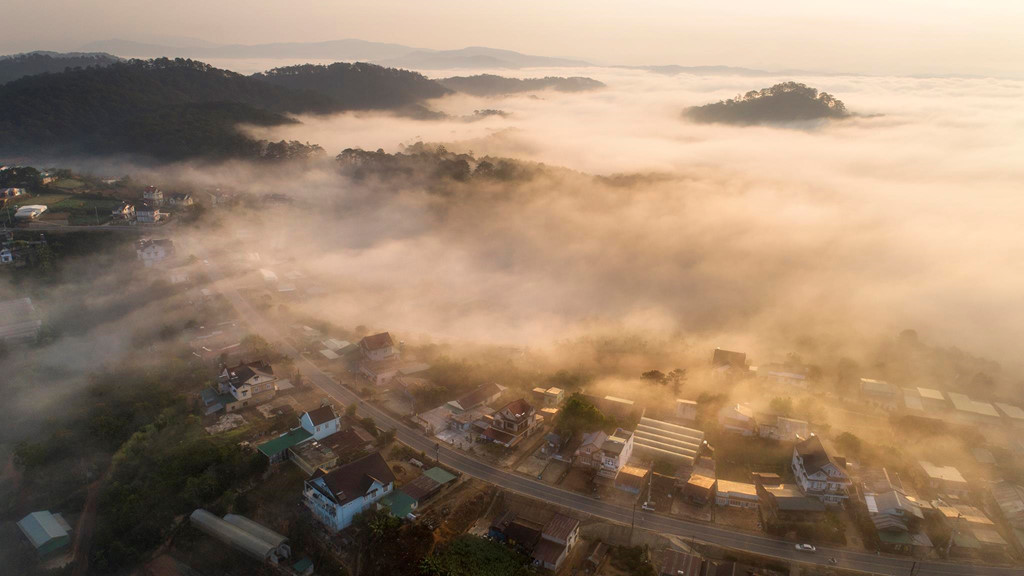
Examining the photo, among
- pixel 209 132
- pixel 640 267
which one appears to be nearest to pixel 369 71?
pixel 209 132

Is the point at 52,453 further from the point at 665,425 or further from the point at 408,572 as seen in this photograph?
the point at 665,425

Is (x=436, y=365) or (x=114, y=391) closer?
(x=114, y=391)

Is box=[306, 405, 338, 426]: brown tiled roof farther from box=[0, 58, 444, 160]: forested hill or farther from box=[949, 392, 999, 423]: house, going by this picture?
box=[0, 58, 444, 160]: forested hill

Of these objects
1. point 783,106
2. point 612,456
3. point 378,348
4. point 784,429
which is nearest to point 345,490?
point 612,456

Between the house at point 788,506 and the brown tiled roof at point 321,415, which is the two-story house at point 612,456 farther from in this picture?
the brown tiled roof at point 321,415

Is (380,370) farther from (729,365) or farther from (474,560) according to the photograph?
(729,365)
